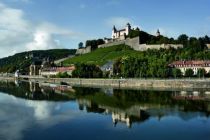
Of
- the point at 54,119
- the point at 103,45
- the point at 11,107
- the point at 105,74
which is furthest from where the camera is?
the point at 103,45

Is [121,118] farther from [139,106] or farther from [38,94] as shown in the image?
[38,94]

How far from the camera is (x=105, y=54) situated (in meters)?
133

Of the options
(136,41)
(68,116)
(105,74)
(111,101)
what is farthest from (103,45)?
(68,116)

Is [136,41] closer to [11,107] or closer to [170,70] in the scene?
[170,70]

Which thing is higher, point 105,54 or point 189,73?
point 105,54

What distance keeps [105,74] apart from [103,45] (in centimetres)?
4878

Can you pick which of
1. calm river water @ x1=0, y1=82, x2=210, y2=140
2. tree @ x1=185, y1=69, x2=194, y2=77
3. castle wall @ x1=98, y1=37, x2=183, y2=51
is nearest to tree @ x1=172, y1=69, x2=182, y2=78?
tree @ x1=185, y1=69, x2=194, y2=77

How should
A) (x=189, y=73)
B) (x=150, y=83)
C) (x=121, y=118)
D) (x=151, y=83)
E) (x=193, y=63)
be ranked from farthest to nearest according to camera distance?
(x=193, y=63)
(x=189, y=73)
(x=150, y=83)
(x=151, y=83)
(x=121, y=118)

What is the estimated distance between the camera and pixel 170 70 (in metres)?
86.4

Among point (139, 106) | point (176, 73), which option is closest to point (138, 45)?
point (176, 73)

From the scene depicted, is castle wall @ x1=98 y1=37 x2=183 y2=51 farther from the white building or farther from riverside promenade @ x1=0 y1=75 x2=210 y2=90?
riverside promenade @ x1=0 y1=75 x2=210 y2=90

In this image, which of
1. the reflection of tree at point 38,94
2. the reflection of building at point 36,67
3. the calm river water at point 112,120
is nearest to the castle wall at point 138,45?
the reflection of building at point 36,67

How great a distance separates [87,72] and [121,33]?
55675mm

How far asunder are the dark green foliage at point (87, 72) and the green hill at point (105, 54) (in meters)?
15.5
